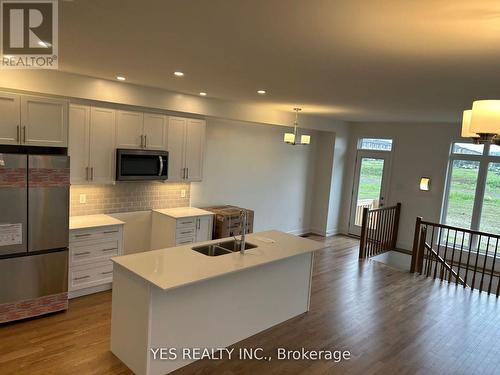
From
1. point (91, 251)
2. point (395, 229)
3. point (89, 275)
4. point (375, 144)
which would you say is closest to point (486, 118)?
point (91, 251)

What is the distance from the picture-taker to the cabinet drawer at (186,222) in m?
5.31

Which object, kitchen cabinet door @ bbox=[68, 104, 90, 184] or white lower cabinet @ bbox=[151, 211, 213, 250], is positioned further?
white lower cabinet @ bbox=[151, 211, 213, 250]

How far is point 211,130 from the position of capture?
252 inches

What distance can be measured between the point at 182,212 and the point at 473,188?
225 inches

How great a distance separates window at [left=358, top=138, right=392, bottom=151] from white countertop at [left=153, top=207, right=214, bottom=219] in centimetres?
467

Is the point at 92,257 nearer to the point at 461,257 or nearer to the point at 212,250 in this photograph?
the point at 212,250

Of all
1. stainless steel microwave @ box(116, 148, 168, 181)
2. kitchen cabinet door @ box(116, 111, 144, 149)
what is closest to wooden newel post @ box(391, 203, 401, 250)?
stainless steel microwave @ box(116, 148, 168, 181)

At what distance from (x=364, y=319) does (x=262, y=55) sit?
3294 mm

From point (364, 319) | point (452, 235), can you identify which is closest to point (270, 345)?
point (364, 319)

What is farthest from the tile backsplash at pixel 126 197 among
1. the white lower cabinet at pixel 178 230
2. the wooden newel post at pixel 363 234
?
the wooden newel post at pixel 363 234

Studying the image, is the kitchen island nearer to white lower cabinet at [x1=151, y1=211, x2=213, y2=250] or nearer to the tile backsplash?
white lower cabinet at [x1=151, y1=211, x2=213, y2=250]

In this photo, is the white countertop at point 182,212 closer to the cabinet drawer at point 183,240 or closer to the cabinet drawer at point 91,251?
the cabinet drawer at point 183,240

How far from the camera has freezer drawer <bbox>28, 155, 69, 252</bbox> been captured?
12.2 ft

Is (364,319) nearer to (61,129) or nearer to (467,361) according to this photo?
(467,361)
